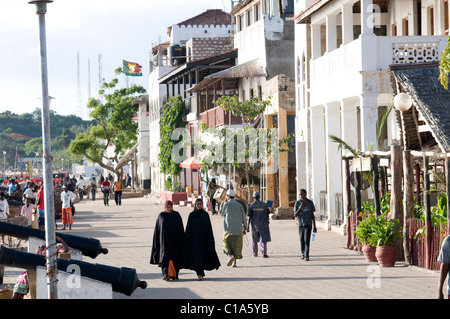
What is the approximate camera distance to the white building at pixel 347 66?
78.7ft

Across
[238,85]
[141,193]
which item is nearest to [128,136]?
[141,193]

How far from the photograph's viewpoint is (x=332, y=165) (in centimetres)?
2922

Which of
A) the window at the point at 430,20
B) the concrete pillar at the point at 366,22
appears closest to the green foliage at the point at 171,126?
the window at the point at 430,20

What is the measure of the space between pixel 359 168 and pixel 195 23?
52.7 meters

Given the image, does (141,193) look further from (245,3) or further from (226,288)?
(226,288)

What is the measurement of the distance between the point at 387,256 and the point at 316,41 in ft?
46.0

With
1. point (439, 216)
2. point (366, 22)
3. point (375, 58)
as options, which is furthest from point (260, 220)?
point (366, 22)

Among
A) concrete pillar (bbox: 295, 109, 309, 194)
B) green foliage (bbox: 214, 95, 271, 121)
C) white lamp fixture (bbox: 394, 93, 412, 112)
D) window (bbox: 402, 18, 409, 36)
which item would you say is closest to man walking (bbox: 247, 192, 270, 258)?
white lamp fixture (bbox: 394, 93, 412, 112)

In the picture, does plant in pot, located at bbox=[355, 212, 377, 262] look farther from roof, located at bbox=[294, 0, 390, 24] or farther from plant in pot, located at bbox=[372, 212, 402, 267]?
roof, located at bbox=[294, 0, 390, 24]

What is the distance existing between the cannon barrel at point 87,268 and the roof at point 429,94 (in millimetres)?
7301

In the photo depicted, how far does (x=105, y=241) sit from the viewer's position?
2675cm

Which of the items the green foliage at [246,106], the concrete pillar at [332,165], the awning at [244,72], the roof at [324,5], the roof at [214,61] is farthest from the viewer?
the roof at [214,61]

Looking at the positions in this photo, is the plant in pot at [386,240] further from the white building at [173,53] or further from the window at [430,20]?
the white building at [173,53]

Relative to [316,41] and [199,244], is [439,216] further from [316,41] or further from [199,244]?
[316,41]
